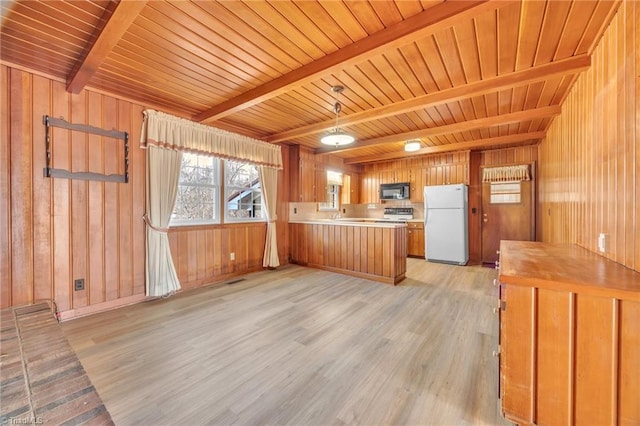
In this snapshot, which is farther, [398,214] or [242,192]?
[398,214]

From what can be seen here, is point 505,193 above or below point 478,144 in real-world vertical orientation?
below

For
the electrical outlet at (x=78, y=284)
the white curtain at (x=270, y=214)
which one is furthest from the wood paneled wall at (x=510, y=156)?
the electrical outlet at (x=78, y=284)

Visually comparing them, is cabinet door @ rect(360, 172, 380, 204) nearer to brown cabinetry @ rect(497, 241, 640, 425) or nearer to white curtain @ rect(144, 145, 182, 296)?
white curtain @ rect(144, 145, 182, 296)

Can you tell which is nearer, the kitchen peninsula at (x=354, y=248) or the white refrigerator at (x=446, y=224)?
the kitchen peninsula at (x=354, y=248)

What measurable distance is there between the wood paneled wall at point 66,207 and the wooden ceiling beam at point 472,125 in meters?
3.79

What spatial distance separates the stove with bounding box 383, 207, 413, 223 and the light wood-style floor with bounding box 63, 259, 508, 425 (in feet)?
10.5

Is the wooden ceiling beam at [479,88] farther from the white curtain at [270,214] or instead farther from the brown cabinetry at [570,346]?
the brown cabinetry at [570,346]

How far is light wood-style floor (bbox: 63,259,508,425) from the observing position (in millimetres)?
1500

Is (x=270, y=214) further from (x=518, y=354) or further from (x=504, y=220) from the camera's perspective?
(x=504, y=220)

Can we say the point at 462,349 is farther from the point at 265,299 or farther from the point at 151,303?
the point at 151,303

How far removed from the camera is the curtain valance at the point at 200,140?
3227mm

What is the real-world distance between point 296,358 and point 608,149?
281cm

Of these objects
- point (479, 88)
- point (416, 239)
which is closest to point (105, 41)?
point (479, 88)

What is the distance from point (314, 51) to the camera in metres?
2.20
